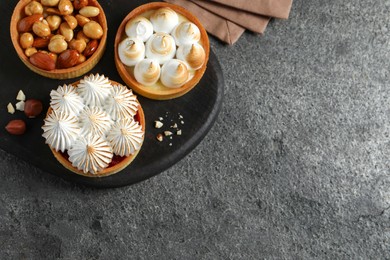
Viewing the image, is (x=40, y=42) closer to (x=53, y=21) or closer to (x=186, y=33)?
(x=53, y=21)

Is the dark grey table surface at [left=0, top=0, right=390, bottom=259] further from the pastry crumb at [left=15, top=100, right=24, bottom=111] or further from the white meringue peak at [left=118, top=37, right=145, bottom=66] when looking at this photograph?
the white meringue peak at [left=118, top=37, right=145, bottom=66]

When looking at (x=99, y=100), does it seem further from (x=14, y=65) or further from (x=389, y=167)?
(x=389, y=167)

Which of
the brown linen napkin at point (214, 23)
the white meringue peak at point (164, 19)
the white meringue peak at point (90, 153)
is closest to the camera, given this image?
the white meringue peak at point (90, 153)

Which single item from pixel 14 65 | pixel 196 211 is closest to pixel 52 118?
pixel 14 65

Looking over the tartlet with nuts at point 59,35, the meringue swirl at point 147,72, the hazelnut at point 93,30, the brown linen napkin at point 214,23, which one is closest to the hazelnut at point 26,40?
the tartlet with nuts at point 59,35

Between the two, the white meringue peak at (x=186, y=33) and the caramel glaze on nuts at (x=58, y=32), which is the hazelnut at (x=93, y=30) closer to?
the caramel glaze on nuts at (x=58, y=32)

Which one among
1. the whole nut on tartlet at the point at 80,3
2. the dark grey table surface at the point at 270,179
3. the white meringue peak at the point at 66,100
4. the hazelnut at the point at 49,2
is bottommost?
the dark grey table surface at the point at 270,179

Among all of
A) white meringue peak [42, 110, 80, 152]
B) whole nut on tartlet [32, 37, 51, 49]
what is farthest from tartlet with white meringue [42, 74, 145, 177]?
whole nut on tartlet [32, 37, 51, 49]

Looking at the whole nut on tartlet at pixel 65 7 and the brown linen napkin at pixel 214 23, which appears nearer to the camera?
the whole nut on tartlet at pixel 65 7
